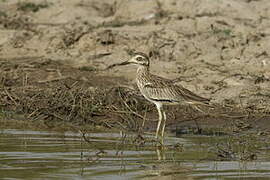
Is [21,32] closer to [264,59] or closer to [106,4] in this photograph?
[106,4]

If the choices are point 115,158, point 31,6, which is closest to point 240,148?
point 115,158

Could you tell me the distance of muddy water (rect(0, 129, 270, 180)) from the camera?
9102 millimetres

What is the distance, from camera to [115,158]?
9.98 m

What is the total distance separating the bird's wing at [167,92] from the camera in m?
11.8

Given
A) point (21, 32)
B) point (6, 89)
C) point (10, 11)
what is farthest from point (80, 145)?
point (10, 11)

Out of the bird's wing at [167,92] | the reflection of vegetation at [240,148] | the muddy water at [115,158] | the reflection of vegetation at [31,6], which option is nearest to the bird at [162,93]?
the bird's wing at [167,92]

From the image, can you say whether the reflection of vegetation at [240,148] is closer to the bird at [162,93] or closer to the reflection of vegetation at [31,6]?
the bird at [162,93]

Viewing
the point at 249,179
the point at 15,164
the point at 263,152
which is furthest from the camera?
the point at 263,152

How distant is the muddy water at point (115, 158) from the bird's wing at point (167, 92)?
1.77 ft

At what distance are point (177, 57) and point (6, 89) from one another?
3.22 meters

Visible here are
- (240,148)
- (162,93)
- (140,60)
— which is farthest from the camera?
(140,60)

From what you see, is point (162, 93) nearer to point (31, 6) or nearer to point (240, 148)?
point (240, 148)

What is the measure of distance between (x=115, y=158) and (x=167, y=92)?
2.22 m

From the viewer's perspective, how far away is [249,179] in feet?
29.2
